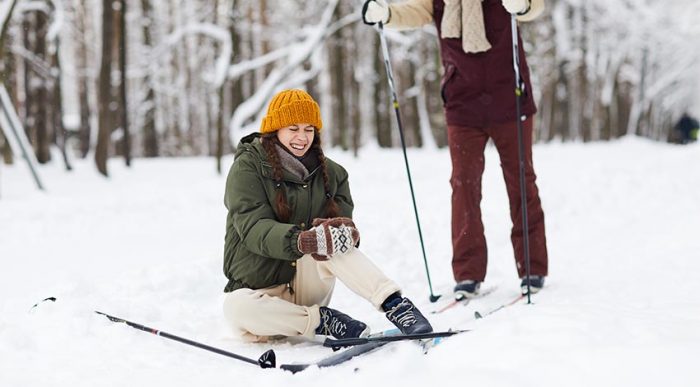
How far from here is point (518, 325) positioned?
2.50m

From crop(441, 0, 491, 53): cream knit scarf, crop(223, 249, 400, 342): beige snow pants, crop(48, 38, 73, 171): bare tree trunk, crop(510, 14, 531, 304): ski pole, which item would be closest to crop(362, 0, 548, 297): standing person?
crop(441, 0, 491, 53): cream knit scarf

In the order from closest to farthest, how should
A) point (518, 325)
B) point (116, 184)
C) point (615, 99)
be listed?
point (518, 325) < point (116, 184) < point (615, 99)

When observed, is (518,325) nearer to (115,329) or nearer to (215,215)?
(115,329)

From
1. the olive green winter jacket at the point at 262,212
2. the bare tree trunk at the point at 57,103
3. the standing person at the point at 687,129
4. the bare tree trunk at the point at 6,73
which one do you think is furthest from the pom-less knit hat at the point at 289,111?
the standing person at the point at 687,129

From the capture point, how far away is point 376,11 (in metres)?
4.13

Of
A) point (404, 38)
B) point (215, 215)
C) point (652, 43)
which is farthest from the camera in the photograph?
point (652, 43)

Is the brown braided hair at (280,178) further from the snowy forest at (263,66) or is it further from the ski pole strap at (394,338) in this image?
the snowy forest at (263,66)

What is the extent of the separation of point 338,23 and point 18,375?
15464 mm

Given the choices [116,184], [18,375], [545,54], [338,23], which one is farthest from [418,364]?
[545,54]

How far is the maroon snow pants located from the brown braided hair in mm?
1131

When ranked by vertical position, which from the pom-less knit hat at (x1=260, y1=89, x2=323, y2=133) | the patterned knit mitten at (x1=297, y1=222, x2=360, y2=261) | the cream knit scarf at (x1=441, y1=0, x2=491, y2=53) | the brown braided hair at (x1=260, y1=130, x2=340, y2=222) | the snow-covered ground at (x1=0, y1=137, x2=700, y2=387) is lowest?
the snow-covered ground at (x1=0, y1=137, x2=700, y2=387)

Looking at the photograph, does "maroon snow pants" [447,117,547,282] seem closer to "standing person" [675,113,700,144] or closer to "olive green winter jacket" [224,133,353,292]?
"olive green winter jacket" [224,133,353,292]

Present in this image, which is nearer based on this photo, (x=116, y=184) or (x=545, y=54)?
(x=116, y=184)

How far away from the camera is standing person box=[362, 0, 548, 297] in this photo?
13.6ft
